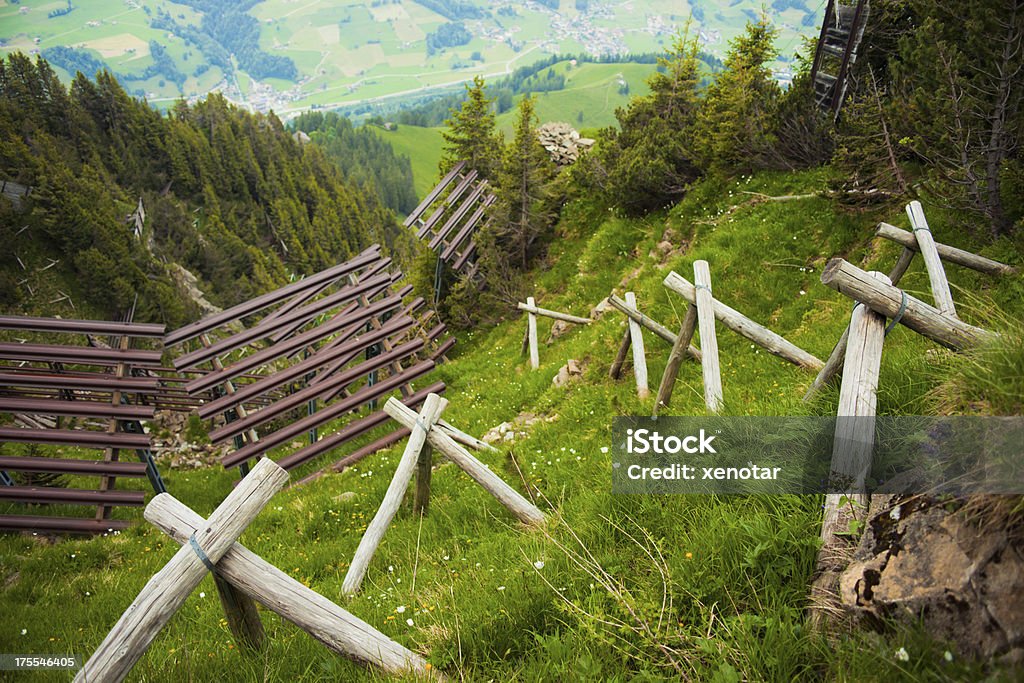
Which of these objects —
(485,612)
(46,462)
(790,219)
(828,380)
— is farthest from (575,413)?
(46,462)

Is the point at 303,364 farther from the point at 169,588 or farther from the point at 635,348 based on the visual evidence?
the point at 169,588

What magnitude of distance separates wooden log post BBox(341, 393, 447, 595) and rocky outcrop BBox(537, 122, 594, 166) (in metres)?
25.8

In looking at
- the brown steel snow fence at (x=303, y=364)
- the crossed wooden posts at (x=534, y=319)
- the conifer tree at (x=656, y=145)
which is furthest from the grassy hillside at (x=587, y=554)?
the conifer tree at (x=656, y=145)

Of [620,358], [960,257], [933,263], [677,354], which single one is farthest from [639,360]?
[960,257]

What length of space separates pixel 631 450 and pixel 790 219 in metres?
10.0

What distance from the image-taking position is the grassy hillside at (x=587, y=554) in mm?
2764

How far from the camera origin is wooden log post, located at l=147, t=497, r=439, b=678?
125 inches

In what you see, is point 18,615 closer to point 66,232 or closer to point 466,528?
point 466,528

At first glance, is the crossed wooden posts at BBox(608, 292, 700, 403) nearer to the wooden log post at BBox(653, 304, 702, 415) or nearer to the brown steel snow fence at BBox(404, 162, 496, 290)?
the wooden log post at BBox(653, 304, 702, 415)

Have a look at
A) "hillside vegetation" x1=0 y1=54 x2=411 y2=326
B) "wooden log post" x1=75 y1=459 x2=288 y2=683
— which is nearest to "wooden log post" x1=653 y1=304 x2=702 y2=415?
"wooden log post" x1=75 y1=459 x2=288 y2=683

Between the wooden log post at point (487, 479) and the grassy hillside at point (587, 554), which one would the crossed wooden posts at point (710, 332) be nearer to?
the grassy hillside at point (587, 554)

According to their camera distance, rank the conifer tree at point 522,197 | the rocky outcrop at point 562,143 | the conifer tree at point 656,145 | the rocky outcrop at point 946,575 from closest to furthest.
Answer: the rocky outcrop at point 946,575 < the conifer tree at point 656,145 < the conifer tree at point 522,197 < the rocky outcrop at point 562,143

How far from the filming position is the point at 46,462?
9.59m

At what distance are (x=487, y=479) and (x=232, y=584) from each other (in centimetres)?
247
